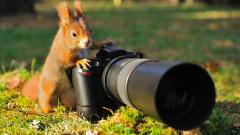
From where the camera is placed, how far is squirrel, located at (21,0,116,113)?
3797mm

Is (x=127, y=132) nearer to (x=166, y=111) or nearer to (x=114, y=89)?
(x=114, y=89)

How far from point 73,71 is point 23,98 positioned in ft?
3.42

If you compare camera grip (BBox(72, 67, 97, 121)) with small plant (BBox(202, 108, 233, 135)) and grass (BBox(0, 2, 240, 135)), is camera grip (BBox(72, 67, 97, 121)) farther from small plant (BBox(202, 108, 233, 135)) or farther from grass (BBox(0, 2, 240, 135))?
small plant (BBox(202, 108, 233, 135))

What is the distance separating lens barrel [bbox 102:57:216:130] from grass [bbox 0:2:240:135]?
13.1 inches

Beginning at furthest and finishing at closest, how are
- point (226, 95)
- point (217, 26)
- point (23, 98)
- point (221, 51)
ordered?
1. point (217, 26)
2. point (221, 51)
3. point (226, 95)
4. point (23, 98)

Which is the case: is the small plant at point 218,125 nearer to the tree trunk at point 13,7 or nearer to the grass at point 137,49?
the grass at point 137,49

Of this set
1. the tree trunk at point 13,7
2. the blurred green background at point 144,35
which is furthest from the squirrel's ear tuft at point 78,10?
the tree trunk at point 13,7

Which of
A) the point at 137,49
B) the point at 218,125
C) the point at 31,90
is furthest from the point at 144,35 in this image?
the point at 218,125

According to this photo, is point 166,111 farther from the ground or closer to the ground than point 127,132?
farther from the ground

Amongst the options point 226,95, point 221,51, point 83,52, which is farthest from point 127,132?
point 221,51

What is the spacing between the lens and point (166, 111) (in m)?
3.02

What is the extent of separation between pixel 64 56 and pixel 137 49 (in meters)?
5.08

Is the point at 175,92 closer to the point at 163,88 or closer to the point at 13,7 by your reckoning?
the point at 163,88

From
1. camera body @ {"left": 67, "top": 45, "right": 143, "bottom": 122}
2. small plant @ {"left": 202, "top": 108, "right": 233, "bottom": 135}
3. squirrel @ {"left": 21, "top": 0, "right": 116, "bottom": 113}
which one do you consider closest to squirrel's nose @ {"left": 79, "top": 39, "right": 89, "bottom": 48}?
squirrel @ {"left": 21, "top": 0, "right": 116, "bottom": 113}
